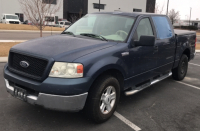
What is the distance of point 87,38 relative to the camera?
13.1 ft

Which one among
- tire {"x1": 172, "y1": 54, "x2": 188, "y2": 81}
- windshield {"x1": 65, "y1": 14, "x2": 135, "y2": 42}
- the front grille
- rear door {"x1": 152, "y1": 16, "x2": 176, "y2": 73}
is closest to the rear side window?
rear door {"x1": 152, "y1": 16, "x2": 176, "y2": 73}

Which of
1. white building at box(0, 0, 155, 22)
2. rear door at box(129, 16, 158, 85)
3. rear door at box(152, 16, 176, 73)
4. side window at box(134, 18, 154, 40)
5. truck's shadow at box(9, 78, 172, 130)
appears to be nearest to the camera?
truck's shadow at box(9, 78, 172, 130)

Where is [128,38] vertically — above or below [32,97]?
above

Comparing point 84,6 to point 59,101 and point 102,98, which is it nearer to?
point 102,98

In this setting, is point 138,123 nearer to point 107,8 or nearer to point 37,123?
point 37,123

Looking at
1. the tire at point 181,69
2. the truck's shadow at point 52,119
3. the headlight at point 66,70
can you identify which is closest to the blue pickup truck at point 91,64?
the headlight at point 66,70

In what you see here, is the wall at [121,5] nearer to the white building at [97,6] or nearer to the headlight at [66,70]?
the white building at [97,6]

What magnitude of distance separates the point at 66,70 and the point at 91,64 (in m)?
0.38

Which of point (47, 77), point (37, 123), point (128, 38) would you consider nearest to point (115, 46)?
point (128, 38)

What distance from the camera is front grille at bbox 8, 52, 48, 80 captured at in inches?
123

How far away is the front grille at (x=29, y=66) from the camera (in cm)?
312

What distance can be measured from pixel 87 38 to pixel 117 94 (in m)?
1.21

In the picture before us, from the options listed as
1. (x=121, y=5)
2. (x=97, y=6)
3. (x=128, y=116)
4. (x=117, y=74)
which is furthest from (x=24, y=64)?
(x=121, y=5)

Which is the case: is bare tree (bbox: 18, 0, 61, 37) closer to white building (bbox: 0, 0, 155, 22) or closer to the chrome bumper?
the chrome bumper
